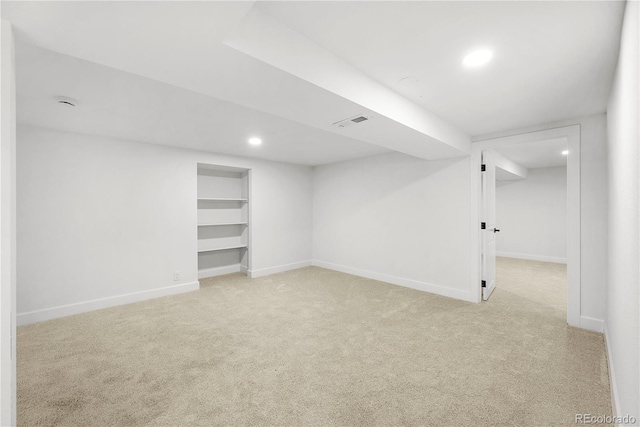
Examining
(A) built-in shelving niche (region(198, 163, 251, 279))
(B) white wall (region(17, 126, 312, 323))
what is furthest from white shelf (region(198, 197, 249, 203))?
(B) white wall (region(17, 126, 312, 323))

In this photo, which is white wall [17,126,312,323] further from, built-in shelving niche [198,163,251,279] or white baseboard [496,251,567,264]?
white baseboard [496,251,567,264]

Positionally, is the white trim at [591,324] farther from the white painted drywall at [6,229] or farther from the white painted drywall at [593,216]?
the white painted drywall at [6,229]

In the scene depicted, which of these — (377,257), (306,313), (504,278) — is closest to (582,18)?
(306,313)

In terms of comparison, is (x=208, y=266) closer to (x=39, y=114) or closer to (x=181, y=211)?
(x=181, y=211)

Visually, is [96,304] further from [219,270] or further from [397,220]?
[397,220]

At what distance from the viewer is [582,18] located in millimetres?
1521

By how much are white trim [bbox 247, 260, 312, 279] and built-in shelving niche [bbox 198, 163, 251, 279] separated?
199mm

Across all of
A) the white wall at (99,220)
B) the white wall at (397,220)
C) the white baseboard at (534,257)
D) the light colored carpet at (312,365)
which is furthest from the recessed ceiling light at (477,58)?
the white baseboard at (534,257)

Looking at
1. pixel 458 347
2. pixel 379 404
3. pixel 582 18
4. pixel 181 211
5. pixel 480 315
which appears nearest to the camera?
pixel 582 18

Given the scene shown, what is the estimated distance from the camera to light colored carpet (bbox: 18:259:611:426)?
5.78 feet

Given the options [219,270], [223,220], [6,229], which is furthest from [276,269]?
[6,229]

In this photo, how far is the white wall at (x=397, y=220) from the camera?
4.02m

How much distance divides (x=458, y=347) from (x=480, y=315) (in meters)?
1.03

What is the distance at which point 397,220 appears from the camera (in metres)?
4.76
